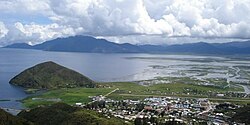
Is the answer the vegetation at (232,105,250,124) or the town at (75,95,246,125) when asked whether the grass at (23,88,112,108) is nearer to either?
the town at (75,95,246,125)

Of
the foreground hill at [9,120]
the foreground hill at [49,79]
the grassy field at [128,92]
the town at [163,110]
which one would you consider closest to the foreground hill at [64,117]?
the foreground hill at [9,120]

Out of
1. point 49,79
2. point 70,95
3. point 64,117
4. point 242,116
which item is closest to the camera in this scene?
point 64,117

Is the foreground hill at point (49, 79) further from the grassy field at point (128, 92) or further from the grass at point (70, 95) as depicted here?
the grass at point (70, 95)

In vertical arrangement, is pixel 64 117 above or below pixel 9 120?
below

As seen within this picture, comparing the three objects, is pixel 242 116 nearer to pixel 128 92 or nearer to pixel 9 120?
pixel 128 92

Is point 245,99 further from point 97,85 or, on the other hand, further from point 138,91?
point 97,85

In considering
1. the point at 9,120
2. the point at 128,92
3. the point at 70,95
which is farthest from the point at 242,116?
the point at 70,95

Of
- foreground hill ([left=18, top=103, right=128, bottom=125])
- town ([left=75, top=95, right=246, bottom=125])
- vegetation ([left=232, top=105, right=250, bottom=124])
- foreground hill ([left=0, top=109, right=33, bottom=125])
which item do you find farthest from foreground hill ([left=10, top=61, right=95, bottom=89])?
foreground hill ([left=0, top=109, right=33, bottom=125])

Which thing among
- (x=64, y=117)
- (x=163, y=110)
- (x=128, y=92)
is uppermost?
(x=64, y=117)
